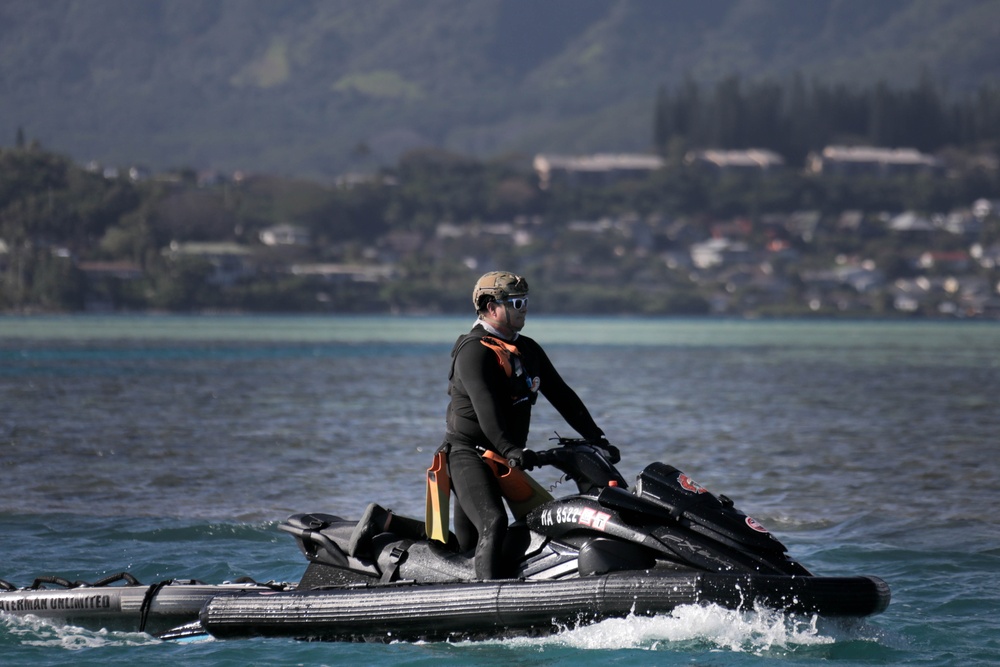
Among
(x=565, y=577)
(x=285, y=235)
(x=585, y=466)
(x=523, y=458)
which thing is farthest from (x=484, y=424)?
(x=285, y=235)

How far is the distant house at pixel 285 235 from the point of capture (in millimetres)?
173625

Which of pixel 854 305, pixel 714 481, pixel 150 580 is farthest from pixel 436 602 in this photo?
pixel 854 305

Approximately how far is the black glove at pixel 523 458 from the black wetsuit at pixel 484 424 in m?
0.06

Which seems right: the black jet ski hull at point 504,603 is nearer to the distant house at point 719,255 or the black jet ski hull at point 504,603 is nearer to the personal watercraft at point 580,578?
the personal watercraft at point 580,578

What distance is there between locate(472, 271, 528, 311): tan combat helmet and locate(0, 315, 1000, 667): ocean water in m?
1.86

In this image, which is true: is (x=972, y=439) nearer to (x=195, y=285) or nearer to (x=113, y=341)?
(x=113, y=341)

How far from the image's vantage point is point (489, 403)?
8547mm

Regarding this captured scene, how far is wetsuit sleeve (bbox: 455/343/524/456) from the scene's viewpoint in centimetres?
851

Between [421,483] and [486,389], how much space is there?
319 inches

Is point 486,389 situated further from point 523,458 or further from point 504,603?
point 504,603

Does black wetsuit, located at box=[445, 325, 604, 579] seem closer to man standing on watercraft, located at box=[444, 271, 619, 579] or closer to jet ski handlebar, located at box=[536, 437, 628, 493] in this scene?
man standing on watercraft, located at box=[444, 271, 619, 579]

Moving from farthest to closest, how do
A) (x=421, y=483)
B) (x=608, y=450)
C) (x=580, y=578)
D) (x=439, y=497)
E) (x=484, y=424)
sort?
1. (x=421, y=483)
2. (x=439, y=497)
3. (x=608, y=450)
4. (x=484, y=424)
5. (x=580, y=578)

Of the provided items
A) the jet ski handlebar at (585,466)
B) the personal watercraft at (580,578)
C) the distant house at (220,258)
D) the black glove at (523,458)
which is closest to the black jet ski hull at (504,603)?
the personal watercraft at (580,578)

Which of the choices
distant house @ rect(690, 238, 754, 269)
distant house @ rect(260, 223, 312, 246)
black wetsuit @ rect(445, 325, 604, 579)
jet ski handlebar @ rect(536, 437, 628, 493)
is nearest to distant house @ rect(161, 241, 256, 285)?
distant house @ rect(260, 223, 312, 246)
